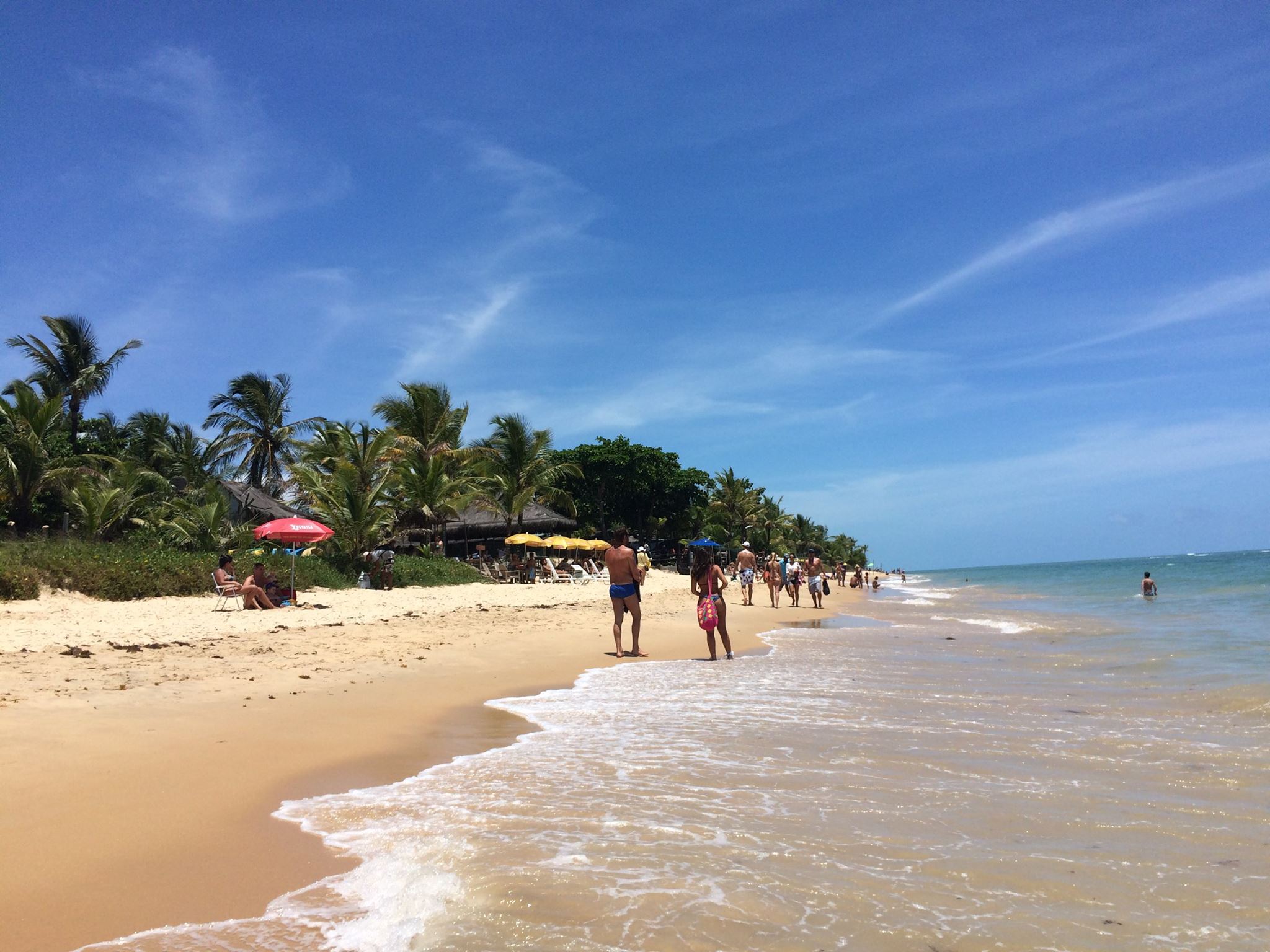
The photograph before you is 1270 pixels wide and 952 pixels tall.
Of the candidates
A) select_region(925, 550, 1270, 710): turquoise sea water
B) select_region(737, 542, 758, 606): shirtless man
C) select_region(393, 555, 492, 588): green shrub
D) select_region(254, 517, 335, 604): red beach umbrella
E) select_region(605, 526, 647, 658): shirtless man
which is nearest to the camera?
select_region(925, 550, 1270, 710): turquoise sea water

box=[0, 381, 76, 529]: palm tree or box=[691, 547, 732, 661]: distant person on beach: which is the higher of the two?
box=[0, 381, 76, 529]: palm tree

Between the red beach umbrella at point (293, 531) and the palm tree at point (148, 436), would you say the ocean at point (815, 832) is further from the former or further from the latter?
the palm tree at point (148, 436)

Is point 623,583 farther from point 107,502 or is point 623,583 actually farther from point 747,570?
point 107,502

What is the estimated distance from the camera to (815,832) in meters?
3.10

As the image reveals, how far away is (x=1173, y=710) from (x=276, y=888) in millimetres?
6154

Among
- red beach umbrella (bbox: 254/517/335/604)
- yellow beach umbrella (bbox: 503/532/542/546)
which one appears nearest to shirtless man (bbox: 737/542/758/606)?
yellow beach umbrella (bbox: 503/532/542/546)

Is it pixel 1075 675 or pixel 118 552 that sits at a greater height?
pixel 118 552

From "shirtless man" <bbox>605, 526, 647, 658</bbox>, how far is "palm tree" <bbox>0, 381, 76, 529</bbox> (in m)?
18.5

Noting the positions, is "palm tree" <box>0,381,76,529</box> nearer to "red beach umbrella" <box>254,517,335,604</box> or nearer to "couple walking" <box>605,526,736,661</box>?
"red beach umbrella" <box>254,517,335,604</box>

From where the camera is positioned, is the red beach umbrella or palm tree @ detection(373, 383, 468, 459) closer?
the red beach umbrella

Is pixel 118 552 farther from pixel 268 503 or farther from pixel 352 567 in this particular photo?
pixel 268 503

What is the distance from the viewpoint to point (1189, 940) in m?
2.21

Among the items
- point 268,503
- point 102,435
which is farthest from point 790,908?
point 102,435

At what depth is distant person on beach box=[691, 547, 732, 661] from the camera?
30.2 feet
